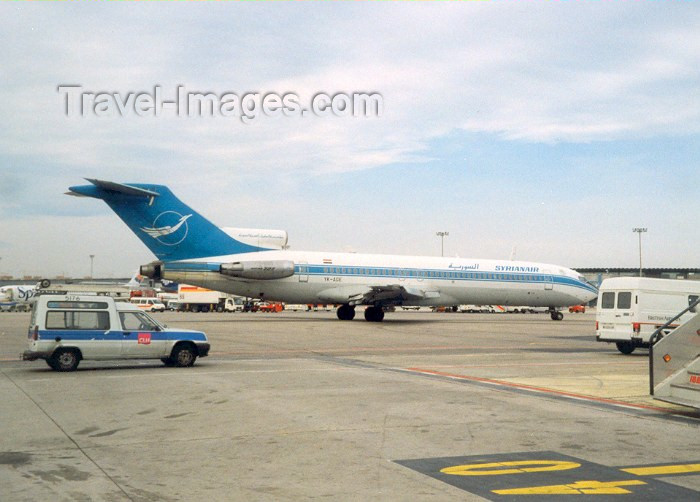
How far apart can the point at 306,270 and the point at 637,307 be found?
22.6 meters

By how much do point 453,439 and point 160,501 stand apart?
171 inches

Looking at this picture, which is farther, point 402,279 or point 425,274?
point 425,274

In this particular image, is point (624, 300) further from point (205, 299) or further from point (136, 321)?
point (205, 299)

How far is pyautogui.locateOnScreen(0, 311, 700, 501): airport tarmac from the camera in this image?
24.1 ft

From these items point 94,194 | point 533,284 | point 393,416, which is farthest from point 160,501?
point 533,284

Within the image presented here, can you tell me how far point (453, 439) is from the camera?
977cm

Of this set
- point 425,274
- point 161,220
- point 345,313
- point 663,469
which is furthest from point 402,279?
point 663,469

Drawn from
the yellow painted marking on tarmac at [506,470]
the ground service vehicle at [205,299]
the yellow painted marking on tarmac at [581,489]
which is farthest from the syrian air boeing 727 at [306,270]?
the ground service vehicle at [205,299]

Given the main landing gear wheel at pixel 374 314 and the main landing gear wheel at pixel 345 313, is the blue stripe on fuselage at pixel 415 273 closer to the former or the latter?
the main landing gear wheel at pixel 374 314

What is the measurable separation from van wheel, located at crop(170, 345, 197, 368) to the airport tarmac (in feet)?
1.48

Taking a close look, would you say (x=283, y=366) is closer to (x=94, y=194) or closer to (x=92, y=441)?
(x=92, y=441)

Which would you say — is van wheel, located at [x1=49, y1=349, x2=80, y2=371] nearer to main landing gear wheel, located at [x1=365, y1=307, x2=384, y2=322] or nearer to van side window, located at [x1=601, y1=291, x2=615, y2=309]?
van side window, located at [x1=601, y1=291, x2=615, y2=309]

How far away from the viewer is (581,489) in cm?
724

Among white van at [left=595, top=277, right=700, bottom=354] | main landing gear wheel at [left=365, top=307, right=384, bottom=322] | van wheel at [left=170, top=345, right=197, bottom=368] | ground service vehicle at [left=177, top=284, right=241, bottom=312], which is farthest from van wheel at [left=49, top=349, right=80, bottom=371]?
ground service vehicle at [left=177, top=284, right=241, bottom=312]
